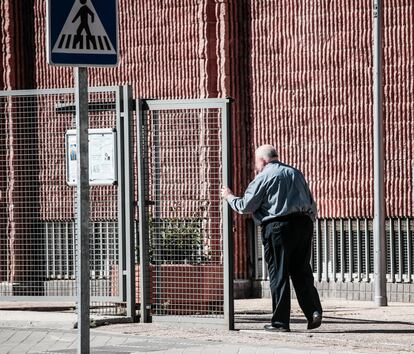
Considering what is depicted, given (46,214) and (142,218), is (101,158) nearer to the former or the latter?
(142,218)

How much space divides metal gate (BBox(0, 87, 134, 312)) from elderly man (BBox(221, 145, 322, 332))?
80.1 inches

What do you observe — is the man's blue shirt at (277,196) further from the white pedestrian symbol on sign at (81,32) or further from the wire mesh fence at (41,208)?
the white pedestrian symbol on sign at (81,32)

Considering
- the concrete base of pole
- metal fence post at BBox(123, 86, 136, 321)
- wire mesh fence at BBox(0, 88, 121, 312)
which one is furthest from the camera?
the concrete base of pole

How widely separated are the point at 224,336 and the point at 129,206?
7.84 ft

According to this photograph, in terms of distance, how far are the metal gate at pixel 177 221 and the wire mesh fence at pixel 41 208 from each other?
640mm

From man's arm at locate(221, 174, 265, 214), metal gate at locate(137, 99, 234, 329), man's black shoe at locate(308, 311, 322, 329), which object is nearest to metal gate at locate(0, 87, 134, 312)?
metal gate at locate(137, 99, 234, 329)

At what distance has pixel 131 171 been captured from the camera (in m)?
15.7

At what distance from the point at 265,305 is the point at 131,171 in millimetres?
3748

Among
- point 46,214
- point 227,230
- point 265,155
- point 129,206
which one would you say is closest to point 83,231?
point 265,155

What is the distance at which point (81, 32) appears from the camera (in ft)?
31.0

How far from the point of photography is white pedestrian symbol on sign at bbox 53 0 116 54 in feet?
30.9

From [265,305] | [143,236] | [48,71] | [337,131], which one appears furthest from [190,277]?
[48,71]

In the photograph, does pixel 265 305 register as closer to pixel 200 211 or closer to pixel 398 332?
pixel 200 211

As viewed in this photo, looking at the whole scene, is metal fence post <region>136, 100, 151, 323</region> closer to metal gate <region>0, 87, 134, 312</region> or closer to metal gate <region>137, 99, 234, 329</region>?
metal gate <region>137, 99, 234, 329</region>
